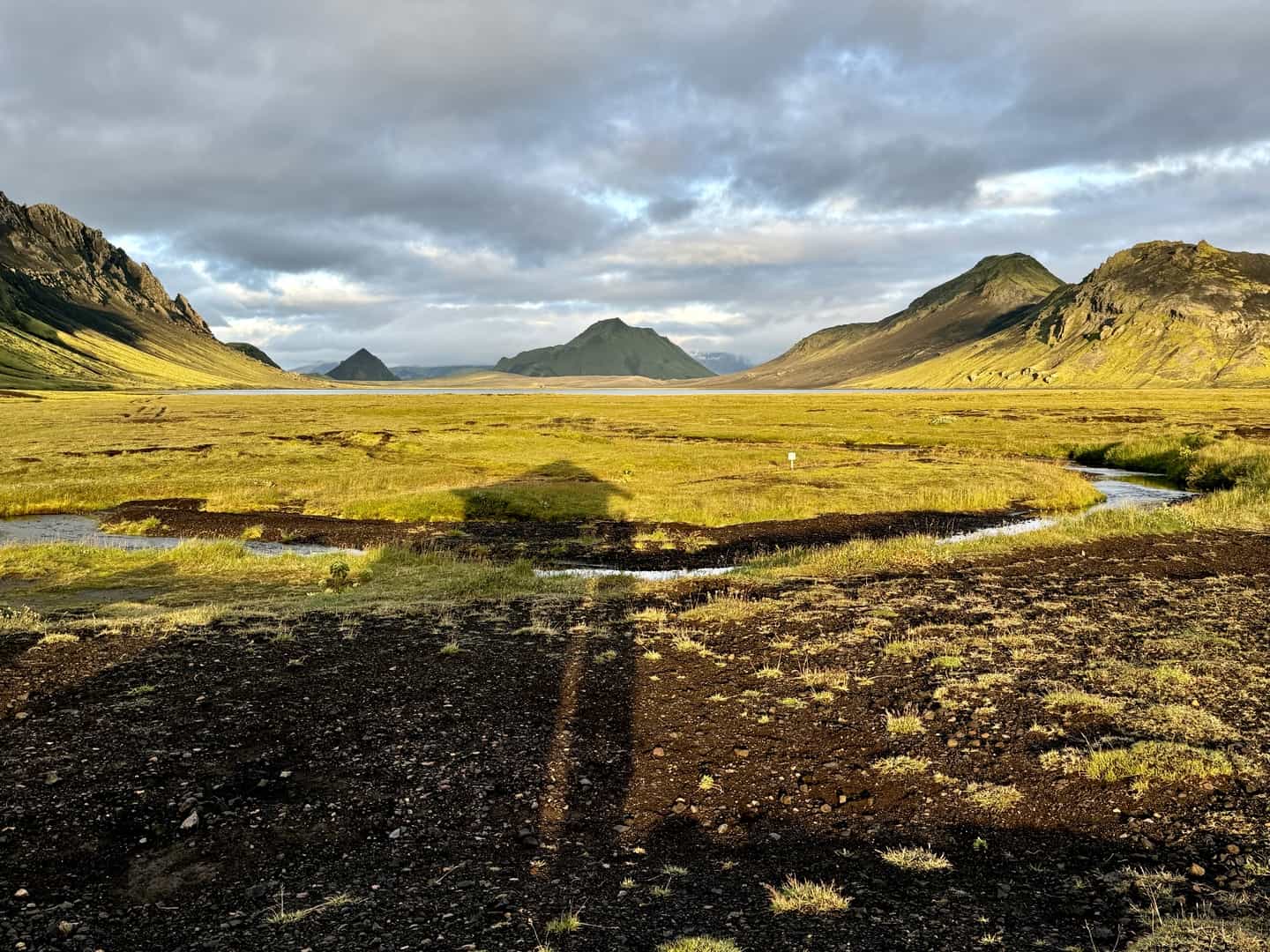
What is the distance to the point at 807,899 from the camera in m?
8.37

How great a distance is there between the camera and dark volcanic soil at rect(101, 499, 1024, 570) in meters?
35.2

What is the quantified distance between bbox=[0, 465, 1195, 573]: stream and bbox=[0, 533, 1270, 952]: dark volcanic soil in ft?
A: 37.3

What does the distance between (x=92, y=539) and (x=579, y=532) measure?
24830 millimetres

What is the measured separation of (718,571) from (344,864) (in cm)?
2321

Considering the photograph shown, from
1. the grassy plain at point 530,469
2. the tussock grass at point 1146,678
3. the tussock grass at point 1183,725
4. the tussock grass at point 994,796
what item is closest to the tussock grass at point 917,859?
the tussock grass at point 994,796

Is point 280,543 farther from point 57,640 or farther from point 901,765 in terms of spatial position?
point 901,765

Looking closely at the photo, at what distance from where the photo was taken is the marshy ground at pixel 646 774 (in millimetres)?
8156

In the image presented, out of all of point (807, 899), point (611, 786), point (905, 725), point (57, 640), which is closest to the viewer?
point (807, 899)

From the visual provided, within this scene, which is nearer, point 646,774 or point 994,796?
point 994,796

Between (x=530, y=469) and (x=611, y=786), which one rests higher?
A: (x=530, y=469)

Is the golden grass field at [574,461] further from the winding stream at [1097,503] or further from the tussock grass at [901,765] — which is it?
the tussock grass at [901,765]

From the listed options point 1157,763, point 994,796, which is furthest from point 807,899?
point 1157,763

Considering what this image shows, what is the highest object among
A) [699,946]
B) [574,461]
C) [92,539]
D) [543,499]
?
[574,461]

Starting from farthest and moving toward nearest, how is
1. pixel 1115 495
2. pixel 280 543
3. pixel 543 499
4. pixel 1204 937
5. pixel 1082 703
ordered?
1. pixel 1115 495
2. pixel 543 499
3. pixel 280 543
4. pixel 1082 703
5. pixel 1204 937
